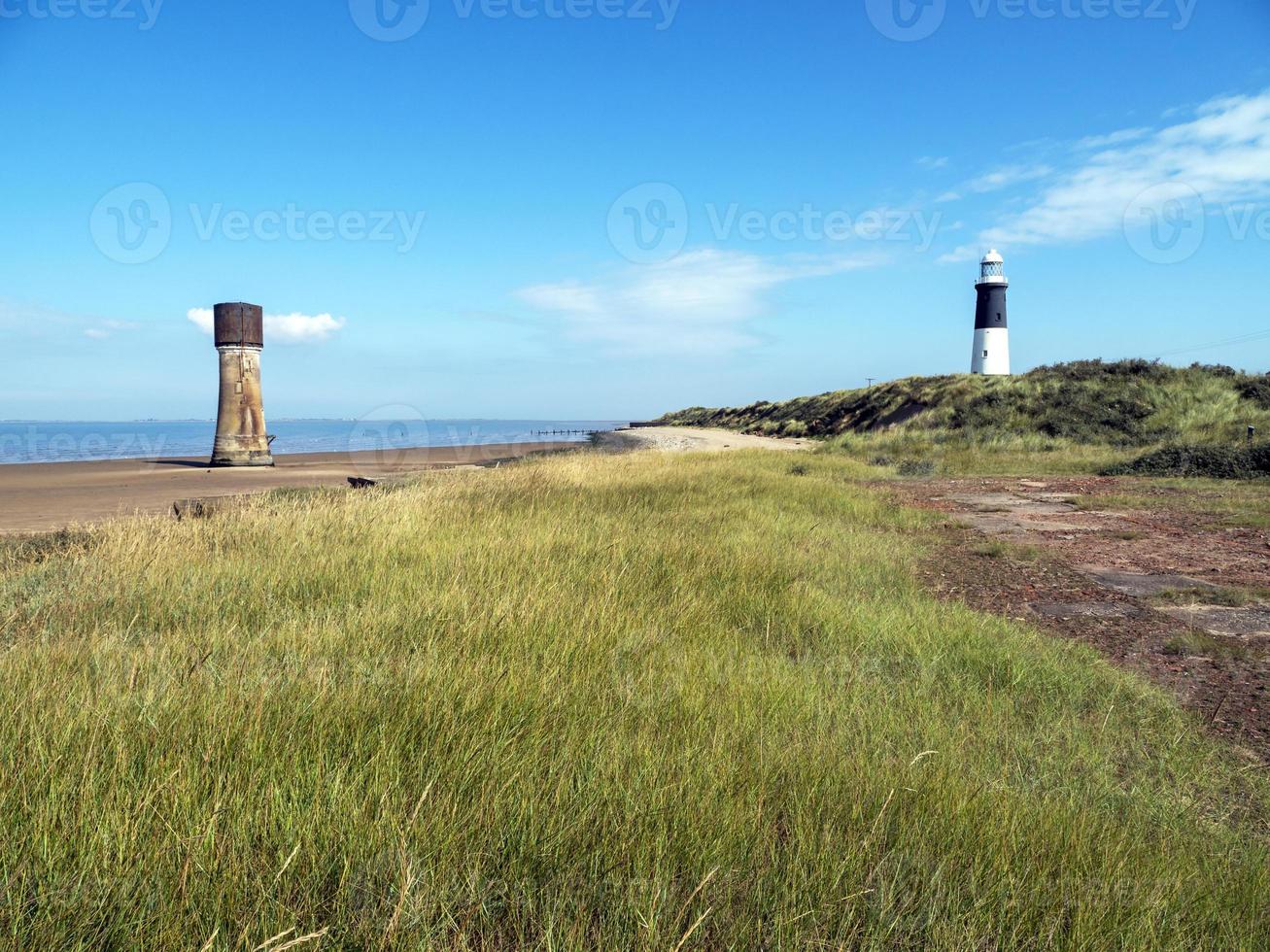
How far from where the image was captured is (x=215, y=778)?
215cm

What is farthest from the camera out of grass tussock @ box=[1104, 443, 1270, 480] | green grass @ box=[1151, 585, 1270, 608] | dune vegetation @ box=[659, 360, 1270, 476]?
dune vegetation @ box=[659, 360, 1270, 476]

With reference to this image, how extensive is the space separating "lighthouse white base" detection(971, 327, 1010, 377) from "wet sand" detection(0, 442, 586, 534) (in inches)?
1530

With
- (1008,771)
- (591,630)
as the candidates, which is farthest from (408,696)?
(1008,771)

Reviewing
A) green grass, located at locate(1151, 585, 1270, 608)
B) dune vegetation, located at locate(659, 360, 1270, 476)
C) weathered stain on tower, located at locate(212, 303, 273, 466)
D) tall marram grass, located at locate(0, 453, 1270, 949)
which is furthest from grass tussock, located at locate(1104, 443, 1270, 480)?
weathered stain on tower, located at locate(212, 303, 273, 466)

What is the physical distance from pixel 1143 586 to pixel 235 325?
24.9m

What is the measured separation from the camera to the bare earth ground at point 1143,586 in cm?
448

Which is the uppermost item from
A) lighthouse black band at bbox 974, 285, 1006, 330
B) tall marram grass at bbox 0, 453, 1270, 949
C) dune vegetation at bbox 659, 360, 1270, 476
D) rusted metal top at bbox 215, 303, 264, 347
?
lighthouse black band at bbox 974, 285, 1006, 330

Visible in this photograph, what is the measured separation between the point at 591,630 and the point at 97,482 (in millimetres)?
20808

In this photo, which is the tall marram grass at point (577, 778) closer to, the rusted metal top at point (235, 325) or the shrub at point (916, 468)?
the shrub at point (916, 468)

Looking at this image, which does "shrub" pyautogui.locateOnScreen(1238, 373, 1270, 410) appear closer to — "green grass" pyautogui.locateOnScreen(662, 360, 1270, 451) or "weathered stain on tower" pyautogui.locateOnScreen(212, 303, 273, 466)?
"green grass" pyautogui.locateOnScreen(662, 360, 1270, 451)

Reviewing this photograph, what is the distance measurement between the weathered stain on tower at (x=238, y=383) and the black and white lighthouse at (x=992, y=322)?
4307 cm

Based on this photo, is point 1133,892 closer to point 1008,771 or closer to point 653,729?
point 1008,771

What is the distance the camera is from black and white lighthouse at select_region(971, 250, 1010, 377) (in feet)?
156

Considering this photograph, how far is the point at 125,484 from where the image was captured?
62.3 feet
